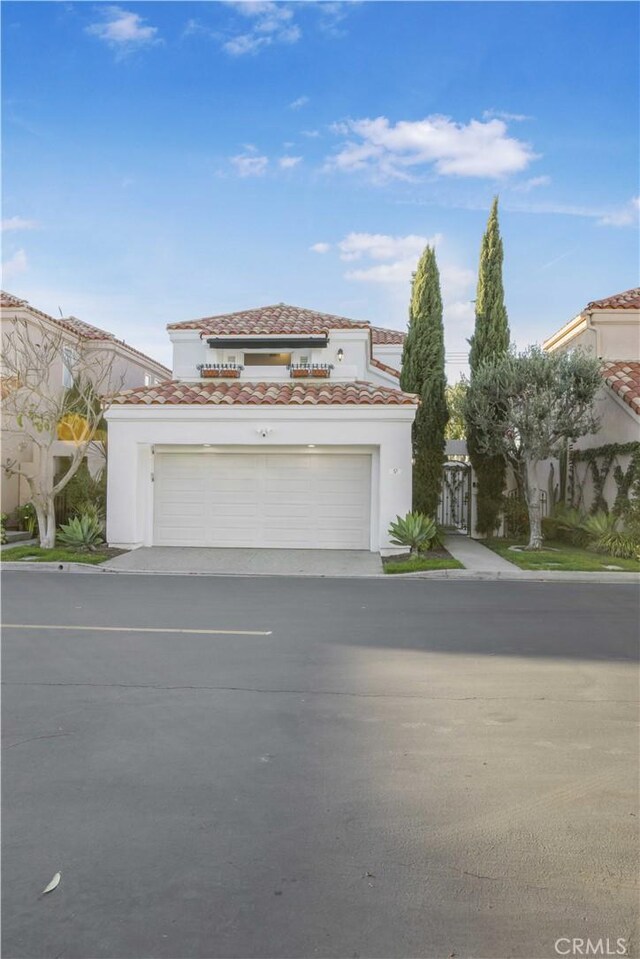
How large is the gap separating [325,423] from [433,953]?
14.1m

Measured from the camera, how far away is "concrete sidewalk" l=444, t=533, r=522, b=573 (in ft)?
46.0

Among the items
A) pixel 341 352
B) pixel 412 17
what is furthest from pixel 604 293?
pixel 412 17

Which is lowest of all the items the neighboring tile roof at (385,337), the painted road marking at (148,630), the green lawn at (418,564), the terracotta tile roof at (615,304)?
the painted road marking at (148,630)

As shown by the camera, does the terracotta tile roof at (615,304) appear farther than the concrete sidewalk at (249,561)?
Yes

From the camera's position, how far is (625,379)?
719 inches

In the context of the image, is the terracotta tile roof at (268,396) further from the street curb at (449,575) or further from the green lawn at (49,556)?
the street curb at (449,575)

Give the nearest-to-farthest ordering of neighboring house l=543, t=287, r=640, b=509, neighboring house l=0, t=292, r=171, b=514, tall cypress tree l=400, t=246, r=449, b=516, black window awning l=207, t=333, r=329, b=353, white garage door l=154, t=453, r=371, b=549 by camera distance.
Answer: white garage door l=154, t=453, r=371, b=549 < neighboring house l=543, t=287, r=640, b=509 < tall cypress tree l=400, t=246, r=449, b=516 < black window awning l=207, t=333, r=329, b=353 < neighboring house l=0, t=292, r=171, b=514

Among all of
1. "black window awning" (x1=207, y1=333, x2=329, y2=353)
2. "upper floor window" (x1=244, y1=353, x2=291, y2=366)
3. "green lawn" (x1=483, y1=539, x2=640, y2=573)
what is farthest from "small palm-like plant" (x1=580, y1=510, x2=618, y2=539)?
"upper floor window" (x1=244, y1=353, x2=291, y2=366)

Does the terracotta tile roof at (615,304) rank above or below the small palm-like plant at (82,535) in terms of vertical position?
above

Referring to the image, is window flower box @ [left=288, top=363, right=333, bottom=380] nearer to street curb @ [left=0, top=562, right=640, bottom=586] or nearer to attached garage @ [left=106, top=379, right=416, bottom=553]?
attached garage @ [left=106, top=379, right=416, bottom=553]

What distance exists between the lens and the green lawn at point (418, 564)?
14.1 m

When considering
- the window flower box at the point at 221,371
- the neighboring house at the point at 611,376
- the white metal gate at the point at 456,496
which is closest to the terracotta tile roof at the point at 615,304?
the neighboring house at the point at 611,376

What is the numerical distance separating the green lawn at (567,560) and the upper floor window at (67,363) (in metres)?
15.4

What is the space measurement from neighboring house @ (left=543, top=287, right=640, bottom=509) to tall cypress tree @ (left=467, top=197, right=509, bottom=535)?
2.39 m
